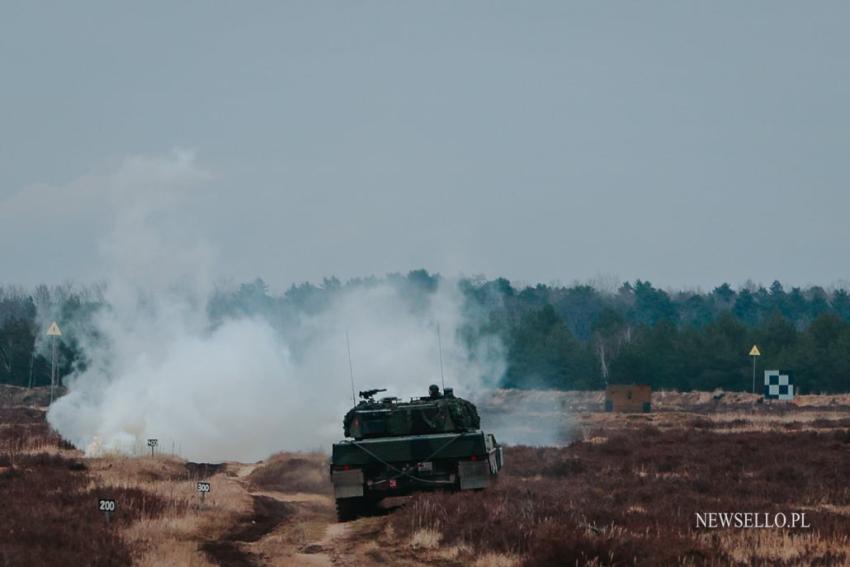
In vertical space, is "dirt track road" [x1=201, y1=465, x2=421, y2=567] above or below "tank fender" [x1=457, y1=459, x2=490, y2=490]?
below

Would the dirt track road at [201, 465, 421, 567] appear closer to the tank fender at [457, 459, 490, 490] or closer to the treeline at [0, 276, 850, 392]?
the tank fender at [457, 459, 490, 490]

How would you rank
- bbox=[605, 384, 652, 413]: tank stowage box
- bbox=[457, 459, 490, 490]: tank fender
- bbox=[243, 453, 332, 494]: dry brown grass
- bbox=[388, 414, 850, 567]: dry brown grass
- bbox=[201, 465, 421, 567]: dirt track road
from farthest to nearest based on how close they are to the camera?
bbox=[605, 384, 652, 413]: tank stowage box → bbox=[243, 453, 332, 494]: dry brown grass → bbox=[457, 459, 490, 490]: tank fender → bbox=[201, 465, 421, 567]: dirt track road → bbox=[388, 414, 850, 567]: dry brown grass

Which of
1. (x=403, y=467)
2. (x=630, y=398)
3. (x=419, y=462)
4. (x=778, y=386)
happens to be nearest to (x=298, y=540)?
(x=403, y=467)

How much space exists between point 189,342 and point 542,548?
A: 3719cm

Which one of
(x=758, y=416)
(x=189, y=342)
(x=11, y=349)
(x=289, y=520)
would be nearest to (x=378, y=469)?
(x=289, y=520)

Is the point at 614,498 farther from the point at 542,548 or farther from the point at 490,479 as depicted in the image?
the point at 542,548

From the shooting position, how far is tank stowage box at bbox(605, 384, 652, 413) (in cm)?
8112

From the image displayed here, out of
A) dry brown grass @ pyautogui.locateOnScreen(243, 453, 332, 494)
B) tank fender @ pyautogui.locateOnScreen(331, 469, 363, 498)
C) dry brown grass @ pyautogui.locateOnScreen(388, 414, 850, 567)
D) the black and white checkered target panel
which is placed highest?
the black and white checkered target panel

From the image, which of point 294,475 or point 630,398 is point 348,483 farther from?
point 630,398

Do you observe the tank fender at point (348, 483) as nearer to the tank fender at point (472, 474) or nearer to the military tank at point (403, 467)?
the military tank at point (403, 467)

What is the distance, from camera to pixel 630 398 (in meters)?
81.8

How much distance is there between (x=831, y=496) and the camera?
1026 inches

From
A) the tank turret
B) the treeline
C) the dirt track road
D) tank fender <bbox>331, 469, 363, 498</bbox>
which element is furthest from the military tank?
the treeline

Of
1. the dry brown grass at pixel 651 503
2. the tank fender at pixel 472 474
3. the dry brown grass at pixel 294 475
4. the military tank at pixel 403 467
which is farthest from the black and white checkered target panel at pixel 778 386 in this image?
the tank fender at pixel 472 474
